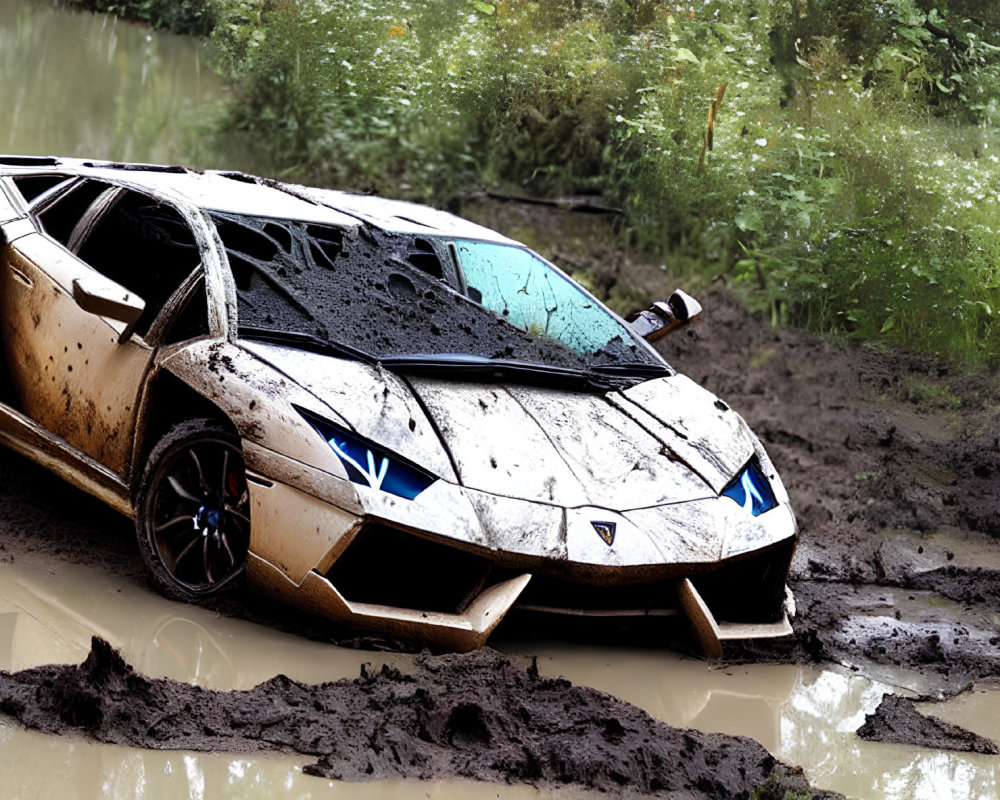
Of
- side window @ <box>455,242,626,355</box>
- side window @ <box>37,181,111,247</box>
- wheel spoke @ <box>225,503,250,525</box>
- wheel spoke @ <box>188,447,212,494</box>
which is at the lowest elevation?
wheel spoke @ <box>225,503,250,525</box>

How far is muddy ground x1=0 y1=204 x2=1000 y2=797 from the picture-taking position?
394 cm

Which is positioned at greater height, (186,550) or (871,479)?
(186,550)

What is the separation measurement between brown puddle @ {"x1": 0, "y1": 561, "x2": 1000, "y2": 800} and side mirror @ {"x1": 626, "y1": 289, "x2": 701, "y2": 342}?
73.7 inches

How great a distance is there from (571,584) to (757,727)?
763mm

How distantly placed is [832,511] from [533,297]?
2.59 m

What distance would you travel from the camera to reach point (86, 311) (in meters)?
4.51

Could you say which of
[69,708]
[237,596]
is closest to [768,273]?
[237,596]

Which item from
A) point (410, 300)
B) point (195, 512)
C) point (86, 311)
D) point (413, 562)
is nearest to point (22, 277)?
point (86, 311)

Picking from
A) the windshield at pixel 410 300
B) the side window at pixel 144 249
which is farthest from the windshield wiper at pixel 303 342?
the side window at pixel 144 249

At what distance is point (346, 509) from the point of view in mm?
3812

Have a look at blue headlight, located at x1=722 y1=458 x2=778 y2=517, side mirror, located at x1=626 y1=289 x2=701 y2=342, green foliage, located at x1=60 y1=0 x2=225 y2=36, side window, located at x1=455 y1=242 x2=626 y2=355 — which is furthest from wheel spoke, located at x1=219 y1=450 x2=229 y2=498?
green foliage, located at x1=60 y1=0 x2=225 y2=36

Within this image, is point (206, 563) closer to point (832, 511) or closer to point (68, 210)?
point (68, 210)

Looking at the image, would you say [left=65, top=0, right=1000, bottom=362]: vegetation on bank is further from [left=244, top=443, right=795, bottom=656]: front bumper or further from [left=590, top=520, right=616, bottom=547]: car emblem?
[left=244, top=443, right=795, bottom=656]: front bumper

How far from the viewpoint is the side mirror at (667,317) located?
18.7 ft
